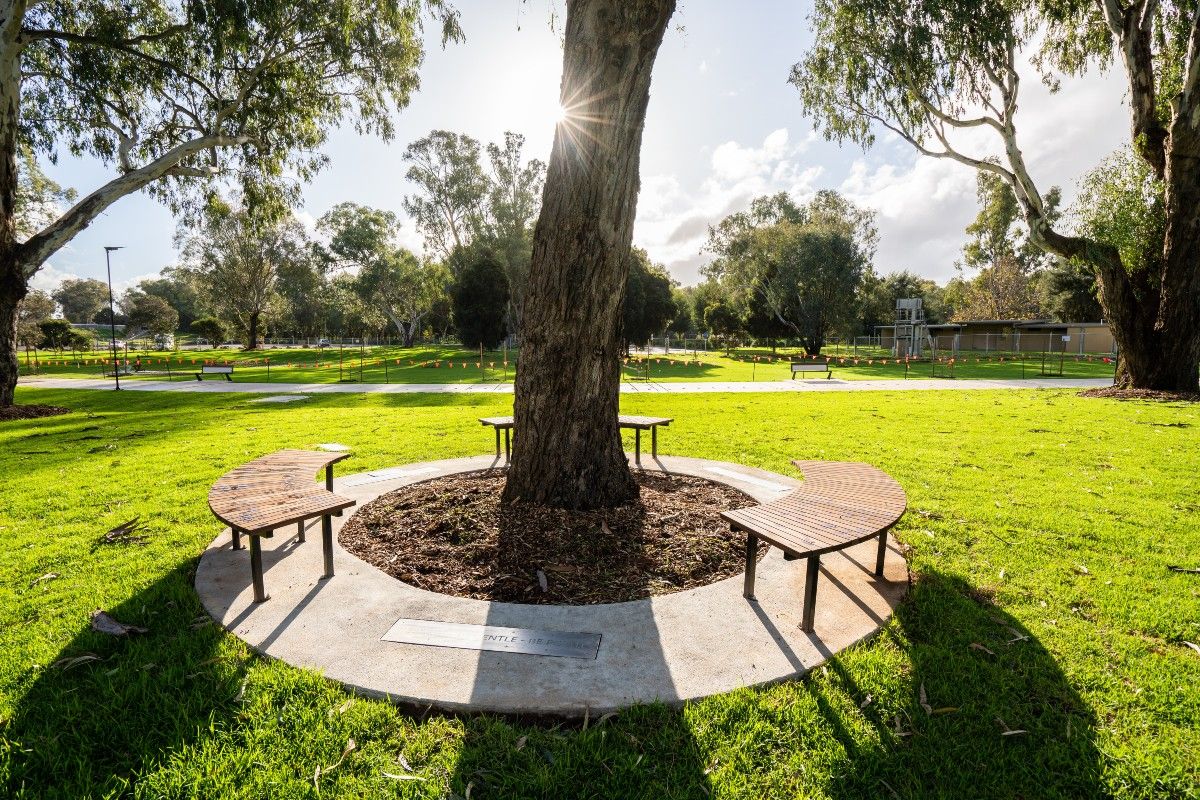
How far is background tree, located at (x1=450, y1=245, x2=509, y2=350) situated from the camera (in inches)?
1335

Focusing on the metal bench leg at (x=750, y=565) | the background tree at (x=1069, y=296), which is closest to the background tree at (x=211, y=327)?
the metal bench leg at (x=750, y=565)

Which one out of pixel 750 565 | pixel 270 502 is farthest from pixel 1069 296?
pixel 270 502

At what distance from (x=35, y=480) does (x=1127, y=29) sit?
23.4 meters

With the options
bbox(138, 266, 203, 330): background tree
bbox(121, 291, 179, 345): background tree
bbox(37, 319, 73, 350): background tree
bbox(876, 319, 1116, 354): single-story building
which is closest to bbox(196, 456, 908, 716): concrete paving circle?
bbox(876, 319, 1116, 354): single-story building

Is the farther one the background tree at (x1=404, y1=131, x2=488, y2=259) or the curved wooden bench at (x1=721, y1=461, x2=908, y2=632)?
the background tree at (x1=404, y1=131, x2=488, y2=259)

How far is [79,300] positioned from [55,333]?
58.6 meters

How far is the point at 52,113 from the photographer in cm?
1519

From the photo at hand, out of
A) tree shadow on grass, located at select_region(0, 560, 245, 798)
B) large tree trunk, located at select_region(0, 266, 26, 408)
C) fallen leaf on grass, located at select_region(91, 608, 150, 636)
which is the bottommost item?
tree shadow on grass, located at select_region(0, 560, 245, 798)

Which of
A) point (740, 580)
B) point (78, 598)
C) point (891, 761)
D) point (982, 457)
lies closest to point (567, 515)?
point (740, 580)

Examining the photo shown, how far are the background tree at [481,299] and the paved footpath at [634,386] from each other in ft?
48.0

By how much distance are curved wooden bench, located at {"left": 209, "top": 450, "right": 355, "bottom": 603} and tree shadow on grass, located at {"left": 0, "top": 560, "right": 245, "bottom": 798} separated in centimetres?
53

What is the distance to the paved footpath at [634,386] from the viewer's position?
17.9 metres

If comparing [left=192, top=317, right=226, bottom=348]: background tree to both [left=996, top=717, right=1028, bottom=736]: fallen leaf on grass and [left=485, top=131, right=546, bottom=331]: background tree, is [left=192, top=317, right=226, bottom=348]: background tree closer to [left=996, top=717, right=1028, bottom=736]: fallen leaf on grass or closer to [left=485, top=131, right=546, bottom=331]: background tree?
[left=485, top=131, right=546, bottom=331]: background tree

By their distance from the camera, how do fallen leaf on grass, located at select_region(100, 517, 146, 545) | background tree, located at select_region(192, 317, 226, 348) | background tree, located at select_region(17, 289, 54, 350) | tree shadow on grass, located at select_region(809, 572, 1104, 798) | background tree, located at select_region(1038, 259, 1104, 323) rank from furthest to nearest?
background tree, located at select_region(192, 317, 226, 348) < background tree, located at select_region(1038, 259, 1104, 323) < background tree, located at select_region(17, 289, 54, 350) < fallen leaf on grass, located at select_region(100, 517, 146, 545) < tree shadow on grass, located at select_region(809, 572, 1104, 798)
